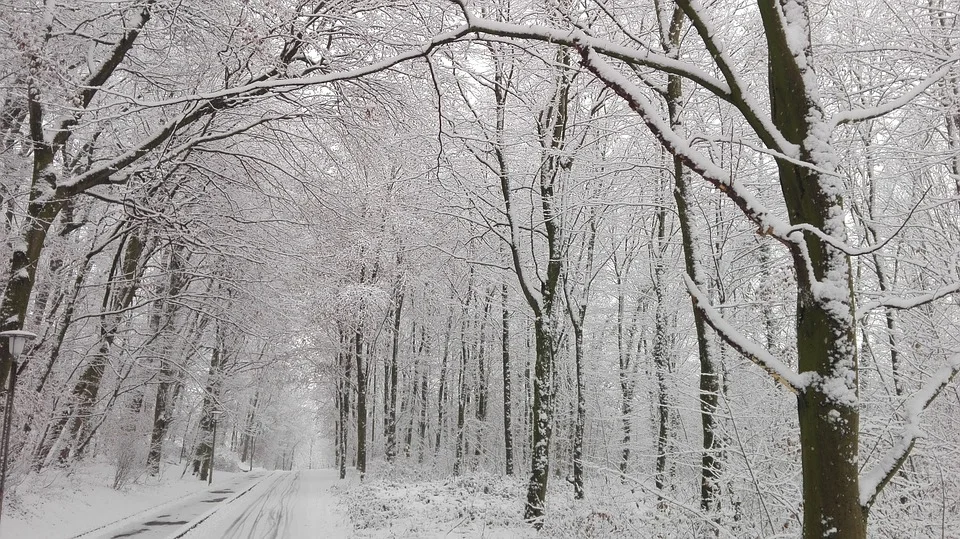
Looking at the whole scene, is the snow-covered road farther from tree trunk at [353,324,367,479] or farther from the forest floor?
tree trunk at [353,324,367,479]

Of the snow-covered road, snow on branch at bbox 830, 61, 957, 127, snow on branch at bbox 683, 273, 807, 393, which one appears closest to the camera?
snow on branch at bbox 683, 273, 807, 393

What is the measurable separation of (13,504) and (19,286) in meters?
6.68

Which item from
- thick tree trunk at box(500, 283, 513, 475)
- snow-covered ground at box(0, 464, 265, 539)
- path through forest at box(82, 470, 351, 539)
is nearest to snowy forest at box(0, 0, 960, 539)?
thick tree trunk at box(500, 283, 513, 475)

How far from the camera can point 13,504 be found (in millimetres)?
11469

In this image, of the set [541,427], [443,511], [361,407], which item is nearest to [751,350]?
[541,427]

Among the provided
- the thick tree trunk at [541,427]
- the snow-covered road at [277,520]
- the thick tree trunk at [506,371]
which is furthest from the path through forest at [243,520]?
the thick tree trunk at [506,371]

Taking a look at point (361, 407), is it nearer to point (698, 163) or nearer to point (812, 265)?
point (698, 163)

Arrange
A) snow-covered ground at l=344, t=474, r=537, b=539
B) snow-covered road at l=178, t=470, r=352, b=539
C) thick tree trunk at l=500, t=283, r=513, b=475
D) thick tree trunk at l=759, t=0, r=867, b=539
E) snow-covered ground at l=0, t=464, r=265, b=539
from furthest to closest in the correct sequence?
1. thick tree trunk at l=500, t=283, r=513, b=475
2. snow-covered road at l=178, t=470, r=352, b=539
3. snow-covered ground at l=0, t=464, r=265, b=539
4. snow-covered ground at l=344, t=474, r=537, b=539
5. thick tree trunk at l=759, t=0, r=867, b=539

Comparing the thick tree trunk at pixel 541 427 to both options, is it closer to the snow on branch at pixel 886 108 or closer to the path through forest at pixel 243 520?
the path through forest at pixel 243 520

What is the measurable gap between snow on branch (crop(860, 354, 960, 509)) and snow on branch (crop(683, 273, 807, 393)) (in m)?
0.47

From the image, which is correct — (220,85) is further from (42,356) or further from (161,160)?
(42,356)

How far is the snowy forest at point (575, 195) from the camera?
2.67 metres

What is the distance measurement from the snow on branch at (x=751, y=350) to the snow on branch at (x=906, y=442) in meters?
0.47

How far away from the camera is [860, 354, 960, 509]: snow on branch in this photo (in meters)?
2.28
